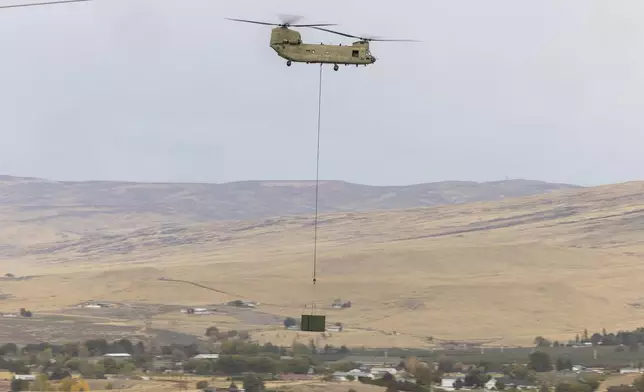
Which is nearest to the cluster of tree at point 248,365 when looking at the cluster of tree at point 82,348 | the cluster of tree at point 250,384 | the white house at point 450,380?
the cluster of tree at point 250,384

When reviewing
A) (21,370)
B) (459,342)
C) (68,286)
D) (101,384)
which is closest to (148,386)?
(101,384)

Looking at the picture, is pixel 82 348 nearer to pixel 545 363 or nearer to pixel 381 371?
pixel 381 371

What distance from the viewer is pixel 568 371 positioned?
100m

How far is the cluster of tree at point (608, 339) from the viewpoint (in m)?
120

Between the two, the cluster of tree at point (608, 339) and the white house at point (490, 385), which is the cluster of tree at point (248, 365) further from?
the cluster of tree at point (608, 339)

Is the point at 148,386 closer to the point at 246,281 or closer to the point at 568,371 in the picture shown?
the point at 568,371

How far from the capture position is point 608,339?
12394 cm

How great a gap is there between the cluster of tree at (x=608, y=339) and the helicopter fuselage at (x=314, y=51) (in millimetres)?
73000

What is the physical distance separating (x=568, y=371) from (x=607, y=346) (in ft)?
65.1

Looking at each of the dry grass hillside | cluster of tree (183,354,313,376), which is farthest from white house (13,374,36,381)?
the dry grass hillside

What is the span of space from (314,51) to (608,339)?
8132 centimetres

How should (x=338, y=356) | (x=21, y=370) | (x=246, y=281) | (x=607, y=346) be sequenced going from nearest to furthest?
(x=21, y=370) → (x=338, y=356) → (x=607, y=346) → (x=246, y=281)

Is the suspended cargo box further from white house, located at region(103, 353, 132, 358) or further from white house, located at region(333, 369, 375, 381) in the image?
white house, located at region(103, 353, 132, 358)

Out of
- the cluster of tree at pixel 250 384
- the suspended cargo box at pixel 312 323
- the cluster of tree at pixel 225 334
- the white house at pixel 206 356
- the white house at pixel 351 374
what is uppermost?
the suspended cargo box at pixel 312 323
